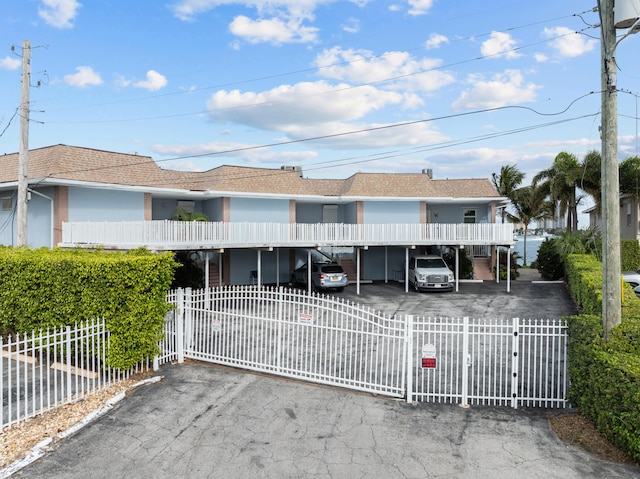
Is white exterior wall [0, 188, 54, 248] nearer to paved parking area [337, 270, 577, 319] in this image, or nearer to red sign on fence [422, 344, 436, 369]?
paved parking area [337, 270, 577, 319]

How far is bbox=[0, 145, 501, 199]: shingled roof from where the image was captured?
18.8m

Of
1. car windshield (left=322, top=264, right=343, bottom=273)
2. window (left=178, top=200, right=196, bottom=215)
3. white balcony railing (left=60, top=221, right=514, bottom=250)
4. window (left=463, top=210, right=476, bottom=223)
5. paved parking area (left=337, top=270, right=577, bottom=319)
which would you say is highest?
window (left=178, top=200, right=196, bottom=215)

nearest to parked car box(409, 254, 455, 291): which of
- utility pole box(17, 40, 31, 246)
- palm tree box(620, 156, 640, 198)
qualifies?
palm tree box(620, 156, 640, 198)

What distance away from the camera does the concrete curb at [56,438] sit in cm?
613

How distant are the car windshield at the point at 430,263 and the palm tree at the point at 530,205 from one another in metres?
18.9

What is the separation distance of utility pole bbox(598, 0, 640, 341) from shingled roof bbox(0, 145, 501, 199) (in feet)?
59.2

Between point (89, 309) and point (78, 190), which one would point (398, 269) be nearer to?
point (78, 190)

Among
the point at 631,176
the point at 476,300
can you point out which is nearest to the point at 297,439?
the point at 476,300

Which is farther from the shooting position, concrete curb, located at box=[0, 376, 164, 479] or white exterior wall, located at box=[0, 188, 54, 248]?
white exterior wall, located at box=[0, 188, 54, 248]

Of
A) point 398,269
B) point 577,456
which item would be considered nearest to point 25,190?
point 577,456

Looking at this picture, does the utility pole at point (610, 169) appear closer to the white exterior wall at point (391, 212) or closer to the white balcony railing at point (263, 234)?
the white balcony railing at point (263, 234)

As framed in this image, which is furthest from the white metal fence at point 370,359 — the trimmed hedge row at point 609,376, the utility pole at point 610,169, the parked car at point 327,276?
the parked car at point 327,276

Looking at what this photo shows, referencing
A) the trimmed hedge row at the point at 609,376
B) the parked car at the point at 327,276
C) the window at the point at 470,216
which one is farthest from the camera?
the window at the point at 470,216

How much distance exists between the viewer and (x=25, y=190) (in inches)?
577
